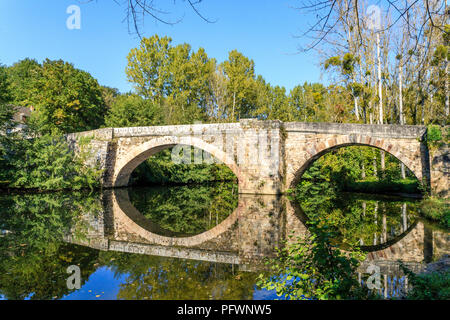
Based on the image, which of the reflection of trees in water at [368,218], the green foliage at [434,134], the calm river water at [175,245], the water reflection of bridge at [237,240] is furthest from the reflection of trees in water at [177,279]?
the green foliage at [434,134]

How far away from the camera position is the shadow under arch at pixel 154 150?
1323 centimetres

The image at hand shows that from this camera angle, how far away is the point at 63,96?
19516mm

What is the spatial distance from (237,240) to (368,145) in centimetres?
781

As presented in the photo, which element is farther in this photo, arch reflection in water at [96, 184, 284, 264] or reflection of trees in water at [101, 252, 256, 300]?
arch reflection in water at [96, 184, 284, 264]

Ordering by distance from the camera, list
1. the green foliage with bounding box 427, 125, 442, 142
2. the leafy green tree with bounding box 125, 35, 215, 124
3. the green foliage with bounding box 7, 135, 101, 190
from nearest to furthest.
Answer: the green foliage with bounding box 427, 125, 442, 142 < the green foliage with bounding box 7, 135, 101, 190 < the leafy green tree with bounding box 125, 35, 215, 124

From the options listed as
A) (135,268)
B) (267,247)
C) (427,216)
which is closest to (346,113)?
(427,216)

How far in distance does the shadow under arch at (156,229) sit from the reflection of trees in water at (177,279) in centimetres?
113

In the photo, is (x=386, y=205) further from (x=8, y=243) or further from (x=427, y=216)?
(x=8, y=243)

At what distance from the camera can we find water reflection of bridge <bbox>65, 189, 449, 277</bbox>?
15.5ft

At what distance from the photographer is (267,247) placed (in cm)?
520

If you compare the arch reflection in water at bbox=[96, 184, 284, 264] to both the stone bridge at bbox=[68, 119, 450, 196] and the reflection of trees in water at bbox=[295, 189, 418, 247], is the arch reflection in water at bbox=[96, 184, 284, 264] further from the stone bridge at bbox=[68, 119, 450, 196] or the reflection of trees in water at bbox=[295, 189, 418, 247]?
the stone bridge at bbox=[68, 119, 450, 196]

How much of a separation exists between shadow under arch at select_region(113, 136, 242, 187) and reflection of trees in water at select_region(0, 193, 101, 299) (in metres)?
5.79

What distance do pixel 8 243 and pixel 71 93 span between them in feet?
54.7

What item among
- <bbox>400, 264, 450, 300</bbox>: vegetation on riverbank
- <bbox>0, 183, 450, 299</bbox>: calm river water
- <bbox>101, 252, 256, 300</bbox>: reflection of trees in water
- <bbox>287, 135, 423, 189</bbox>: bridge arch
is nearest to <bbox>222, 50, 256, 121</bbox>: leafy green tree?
<bbox>287, 135, 423, 189</bbox>: bridge arch
